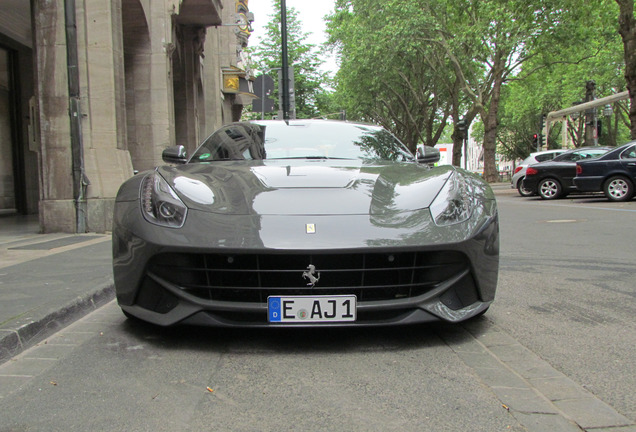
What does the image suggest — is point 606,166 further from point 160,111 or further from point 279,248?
point 279,248

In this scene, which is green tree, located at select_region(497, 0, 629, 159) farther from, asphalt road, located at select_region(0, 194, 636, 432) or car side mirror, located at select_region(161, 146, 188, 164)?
asphalt road, located at select_region(0, 194, 636, 432)

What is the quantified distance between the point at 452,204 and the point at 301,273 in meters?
0.95

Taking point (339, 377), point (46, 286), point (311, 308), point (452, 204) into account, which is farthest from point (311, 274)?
point (46, 286)

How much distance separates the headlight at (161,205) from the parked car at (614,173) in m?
13.3

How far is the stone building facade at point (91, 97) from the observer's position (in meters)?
8.56

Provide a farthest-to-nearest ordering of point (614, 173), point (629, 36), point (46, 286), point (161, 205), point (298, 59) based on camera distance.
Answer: point (298, 59), point (629, 36), point (614, 173), point (46, 286), point (161, 205)

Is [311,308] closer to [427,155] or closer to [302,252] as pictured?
[302,252]

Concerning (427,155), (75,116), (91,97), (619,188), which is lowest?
(619,188)

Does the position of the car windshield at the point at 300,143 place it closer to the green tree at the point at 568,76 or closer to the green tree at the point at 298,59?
the green tree at the point at 568,76

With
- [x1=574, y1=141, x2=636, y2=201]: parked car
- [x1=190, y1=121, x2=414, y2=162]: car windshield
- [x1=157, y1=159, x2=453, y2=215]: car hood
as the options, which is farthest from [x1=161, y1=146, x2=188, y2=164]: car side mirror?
[x1=574, y1=141, x2=636, y2=201]: parked car

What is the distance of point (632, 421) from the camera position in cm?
209

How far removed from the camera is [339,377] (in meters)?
2.56

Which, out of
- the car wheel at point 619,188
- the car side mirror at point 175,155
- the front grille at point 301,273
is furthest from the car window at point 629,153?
the front grille at point 301,273

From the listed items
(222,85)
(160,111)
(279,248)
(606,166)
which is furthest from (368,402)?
(222,85)
